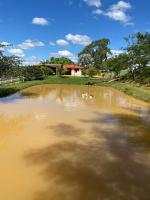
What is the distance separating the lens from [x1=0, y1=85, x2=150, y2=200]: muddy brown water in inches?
284

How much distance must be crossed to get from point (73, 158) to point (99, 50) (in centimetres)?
6746

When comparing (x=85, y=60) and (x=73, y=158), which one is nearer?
(x=73, y=158)

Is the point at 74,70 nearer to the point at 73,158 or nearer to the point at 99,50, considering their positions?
the point at 99,50

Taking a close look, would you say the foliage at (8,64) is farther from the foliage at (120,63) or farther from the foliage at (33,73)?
the foliage at (120,63)

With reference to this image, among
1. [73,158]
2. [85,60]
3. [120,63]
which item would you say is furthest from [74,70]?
[73,158]

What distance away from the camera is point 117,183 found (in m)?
7.69

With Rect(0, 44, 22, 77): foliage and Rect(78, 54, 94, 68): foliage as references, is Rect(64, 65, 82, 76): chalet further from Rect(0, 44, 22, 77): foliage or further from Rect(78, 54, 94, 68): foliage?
Rect(0, 44, 22, 77): foliage

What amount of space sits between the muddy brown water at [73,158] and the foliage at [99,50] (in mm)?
58211

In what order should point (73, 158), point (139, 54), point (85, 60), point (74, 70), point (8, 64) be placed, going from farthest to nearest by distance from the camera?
point (85, 60), point (74, 70), point (139, 54), point (8, 64), point (73, 158)

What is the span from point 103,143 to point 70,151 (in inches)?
69.4

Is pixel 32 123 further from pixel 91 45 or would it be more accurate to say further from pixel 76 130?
pixel 91 45

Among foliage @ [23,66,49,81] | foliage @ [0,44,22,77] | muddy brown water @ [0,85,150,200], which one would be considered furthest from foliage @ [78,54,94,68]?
muddy brown water @ [0,85,150,200]

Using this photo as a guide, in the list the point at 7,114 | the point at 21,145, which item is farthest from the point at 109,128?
the point at 7,114

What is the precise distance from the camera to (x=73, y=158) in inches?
376
